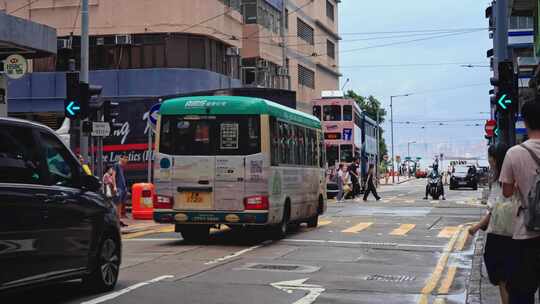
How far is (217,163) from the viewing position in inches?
609

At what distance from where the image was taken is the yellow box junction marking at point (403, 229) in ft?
60.7

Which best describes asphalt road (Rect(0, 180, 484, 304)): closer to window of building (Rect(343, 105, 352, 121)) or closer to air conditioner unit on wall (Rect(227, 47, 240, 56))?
window of building (Rect(343, 105, 352, 121))

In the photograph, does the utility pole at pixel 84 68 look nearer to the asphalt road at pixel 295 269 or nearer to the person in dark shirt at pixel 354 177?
the asphalt road at pixel 295 269

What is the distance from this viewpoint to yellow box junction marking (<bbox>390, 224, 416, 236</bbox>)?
Answer: 18.5 metres

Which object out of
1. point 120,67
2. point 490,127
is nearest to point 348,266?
point 490,127

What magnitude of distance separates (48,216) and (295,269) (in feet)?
15.9

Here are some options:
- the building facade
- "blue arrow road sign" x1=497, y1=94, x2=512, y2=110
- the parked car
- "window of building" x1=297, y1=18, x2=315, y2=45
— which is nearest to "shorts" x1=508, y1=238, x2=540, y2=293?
"blue arrow road sign" x1=497, y1=94, x2=512, y2=110

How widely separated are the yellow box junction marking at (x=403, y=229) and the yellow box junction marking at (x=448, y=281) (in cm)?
573

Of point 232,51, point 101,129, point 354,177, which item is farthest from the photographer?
point 232,51

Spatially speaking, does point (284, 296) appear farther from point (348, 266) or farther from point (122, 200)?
point (122, 200)

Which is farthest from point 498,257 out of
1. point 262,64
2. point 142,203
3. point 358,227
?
point 262,64

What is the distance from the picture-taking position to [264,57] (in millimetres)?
50438

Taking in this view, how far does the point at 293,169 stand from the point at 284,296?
7990 mm

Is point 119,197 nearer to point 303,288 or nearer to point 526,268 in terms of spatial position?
point 303,288
